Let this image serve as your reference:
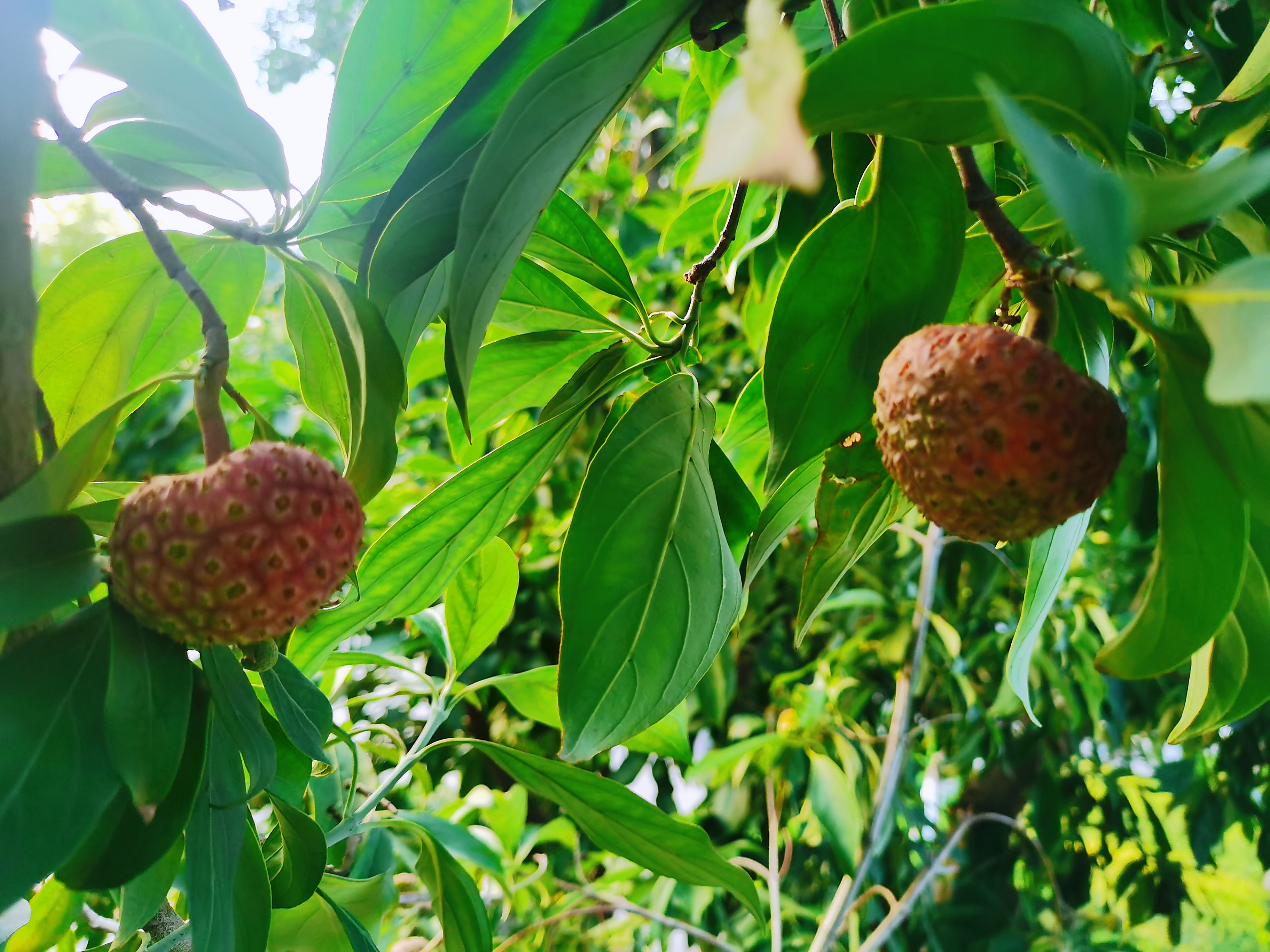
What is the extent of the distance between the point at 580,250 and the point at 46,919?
0.46 metres

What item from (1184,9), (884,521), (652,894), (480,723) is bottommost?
(652,894)

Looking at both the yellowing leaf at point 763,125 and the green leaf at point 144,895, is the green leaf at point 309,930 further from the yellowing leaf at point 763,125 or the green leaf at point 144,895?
the yellowing leaf at point 763,125

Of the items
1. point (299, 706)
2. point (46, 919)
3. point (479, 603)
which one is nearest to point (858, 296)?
point (299, 706)

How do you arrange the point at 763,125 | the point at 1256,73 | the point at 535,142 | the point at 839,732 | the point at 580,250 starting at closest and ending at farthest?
the point at 763,125, the point at 535,142, the point at 1256,73, the point at 580,250, the point at 839,732

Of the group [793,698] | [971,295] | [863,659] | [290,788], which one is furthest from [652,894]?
[971,295]

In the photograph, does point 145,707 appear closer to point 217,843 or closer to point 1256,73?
point 217,843

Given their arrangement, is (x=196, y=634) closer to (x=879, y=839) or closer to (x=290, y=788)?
(x=290, y=788)

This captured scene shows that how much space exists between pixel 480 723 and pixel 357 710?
0.88ft

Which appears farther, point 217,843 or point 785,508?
point 785,508

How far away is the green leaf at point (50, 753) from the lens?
0.85 feet

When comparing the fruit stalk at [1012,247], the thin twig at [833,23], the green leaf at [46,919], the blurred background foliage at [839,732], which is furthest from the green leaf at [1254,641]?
the blurred background foliage at [839,732]

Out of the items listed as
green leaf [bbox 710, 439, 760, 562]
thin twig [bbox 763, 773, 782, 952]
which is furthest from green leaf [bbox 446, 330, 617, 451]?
thin twig [bbox 763, 773, 782, 952]

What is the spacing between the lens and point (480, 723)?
5.23ft

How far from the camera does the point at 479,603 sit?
2.19 ft
